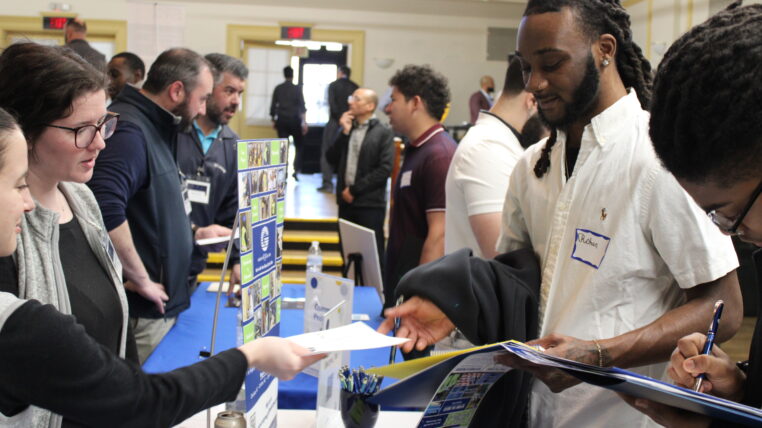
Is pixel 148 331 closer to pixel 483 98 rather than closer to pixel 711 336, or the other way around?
pixel 711 336

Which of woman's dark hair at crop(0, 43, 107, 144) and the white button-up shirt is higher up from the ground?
woman's dark hair at crop(0, 43, 107, 144)

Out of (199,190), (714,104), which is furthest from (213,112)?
(714,104)

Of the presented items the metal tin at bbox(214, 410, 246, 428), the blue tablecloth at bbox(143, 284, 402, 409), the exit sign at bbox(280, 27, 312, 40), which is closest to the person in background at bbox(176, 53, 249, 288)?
the blue tablecloth at bbox(143, 284, 402, 409)

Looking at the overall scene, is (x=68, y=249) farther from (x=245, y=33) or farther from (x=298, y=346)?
(x=245, y=33)

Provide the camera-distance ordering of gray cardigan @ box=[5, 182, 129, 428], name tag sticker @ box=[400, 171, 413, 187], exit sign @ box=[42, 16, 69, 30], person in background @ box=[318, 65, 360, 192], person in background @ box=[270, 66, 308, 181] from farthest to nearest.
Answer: exit sign @ box=[42, 16, 69, 30] < person in background @ box=[270, 66, 308, 181] < person in background @ box=[318, 65, 360, 192] < name tag sticker @ box=[400, 171, 413, 187] < gray cardigan @ box=[5, 182, 129, 428]

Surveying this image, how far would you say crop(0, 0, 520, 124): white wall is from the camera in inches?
518

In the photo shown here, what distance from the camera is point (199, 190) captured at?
3.65 meters

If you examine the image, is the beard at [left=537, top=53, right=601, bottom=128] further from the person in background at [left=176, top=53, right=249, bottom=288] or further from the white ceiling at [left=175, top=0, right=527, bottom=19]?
the white ceiling at [left=175, top=0, right=527, bottom=19]

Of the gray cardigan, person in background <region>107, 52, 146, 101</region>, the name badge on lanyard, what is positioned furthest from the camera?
person in background <region>107, 52, 146, 101</region>

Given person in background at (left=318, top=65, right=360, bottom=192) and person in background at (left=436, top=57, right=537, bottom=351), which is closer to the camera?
person in background at (left=436, top=57, right=537, bottom=351)

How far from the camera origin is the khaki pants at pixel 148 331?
278cm

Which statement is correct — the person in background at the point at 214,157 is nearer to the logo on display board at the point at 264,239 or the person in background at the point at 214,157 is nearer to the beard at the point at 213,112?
the beard at the point at 213,112

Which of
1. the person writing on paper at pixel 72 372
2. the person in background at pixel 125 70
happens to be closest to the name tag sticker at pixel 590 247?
the person writing on paper at pixel 72 372

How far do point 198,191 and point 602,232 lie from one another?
101 inches
